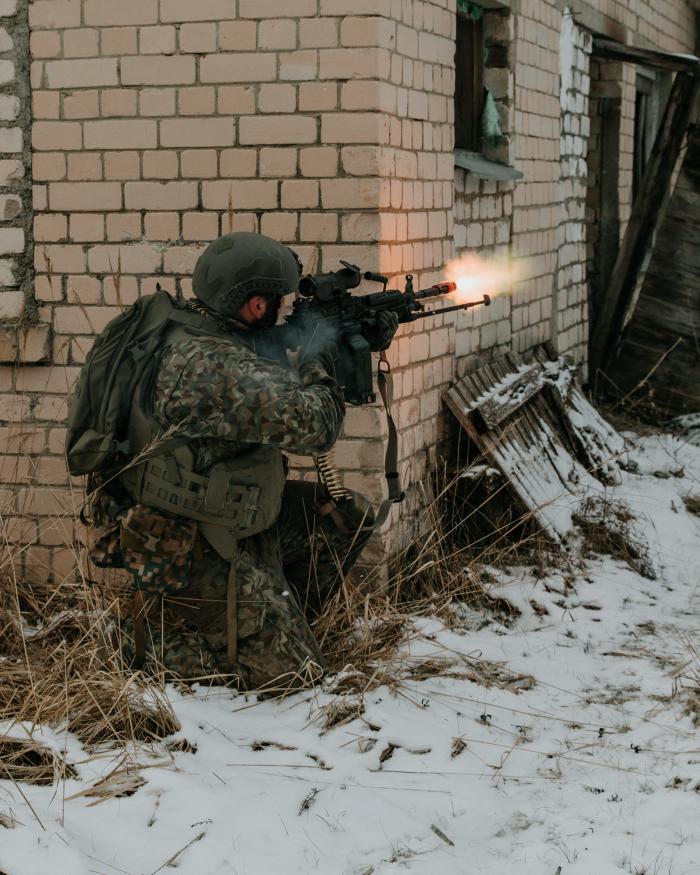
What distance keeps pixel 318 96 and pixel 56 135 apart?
3.93ft

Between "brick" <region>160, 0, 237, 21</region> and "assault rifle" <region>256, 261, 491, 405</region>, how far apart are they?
1352 millimetres

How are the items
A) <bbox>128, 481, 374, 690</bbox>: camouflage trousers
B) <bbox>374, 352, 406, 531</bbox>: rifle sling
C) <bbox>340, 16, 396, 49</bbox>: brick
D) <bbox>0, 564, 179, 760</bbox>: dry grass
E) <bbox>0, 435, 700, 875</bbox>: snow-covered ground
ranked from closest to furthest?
<bbox>0, 435, 700, 875</bbox>: snow-covered ground → <bbox>0, 564, 179, 760</bbox>: dry grass → <bbox>128, 481, 374, 690</bbox>: camouflage trousers → <bbox>374, 352, 406, 531</bbox>: rifle sling → <bbox>340, 16, 396, 49</bbox>: brick

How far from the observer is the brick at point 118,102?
16.0 feet

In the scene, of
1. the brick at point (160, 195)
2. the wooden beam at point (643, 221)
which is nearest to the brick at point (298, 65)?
the brick at point (160, 195)

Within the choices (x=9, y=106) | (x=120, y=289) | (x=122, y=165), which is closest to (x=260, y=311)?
(x=120, y=289)

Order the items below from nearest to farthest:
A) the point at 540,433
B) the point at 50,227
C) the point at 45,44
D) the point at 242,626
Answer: the point at 242,626 < the point at 45,44 < the point at 50,227 < the point at 540,433

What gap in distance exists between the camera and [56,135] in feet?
16.4

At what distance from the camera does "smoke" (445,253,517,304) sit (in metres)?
5.91

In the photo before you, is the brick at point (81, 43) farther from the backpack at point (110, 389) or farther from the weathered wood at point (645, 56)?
the weathered wood at point (645, 56)

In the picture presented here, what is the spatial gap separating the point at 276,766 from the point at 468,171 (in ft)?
11.9

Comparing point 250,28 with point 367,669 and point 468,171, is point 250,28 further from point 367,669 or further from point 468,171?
point 367,669

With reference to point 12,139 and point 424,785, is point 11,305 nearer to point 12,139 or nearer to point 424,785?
point 12,139

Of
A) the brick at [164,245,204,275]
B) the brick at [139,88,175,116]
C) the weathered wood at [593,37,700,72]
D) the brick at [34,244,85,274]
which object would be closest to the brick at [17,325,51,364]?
the brick at [34,244,85,274]

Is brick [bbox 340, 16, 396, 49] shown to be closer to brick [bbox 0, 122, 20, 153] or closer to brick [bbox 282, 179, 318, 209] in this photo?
brick [bbox 282, 179, 318, 209]
